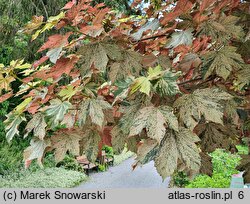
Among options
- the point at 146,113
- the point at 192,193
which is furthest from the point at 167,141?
the point at 192,193

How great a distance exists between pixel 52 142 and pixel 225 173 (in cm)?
545

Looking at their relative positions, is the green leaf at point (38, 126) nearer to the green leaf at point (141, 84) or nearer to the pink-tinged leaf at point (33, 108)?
the pink-tinged leaf at point (33, 108)

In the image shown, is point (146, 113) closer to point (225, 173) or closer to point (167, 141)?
point (167, 141)

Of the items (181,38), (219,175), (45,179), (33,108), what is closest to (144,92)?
(181,38)

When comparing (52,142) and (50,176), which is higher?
(52,142)

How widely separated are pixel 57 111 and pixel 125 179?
21.0 ft

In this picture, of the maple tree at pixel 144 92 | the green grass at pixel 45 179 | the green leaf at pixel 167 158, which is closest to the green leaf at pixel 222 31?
the maple tree at pixel 144 92

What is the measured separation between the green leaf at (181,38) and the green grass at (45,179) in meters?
5.09

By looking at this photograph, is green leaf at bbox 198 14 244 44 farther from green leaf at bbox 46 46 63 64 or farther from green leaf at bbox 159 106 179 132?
green leaf at bbox 46 46 63 64

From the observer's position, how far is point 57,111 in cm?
110

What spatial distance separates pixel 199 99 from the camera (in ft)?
3.37

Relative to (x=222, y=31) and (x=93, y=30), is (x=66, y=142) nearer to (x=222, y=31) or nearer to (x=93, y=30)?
(x=93, y=30)

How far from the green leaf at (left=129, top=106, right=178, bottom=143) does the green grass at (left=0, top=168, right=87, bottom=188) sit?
5136 mm

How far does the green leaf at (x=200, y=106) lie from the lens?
0.99 metres
